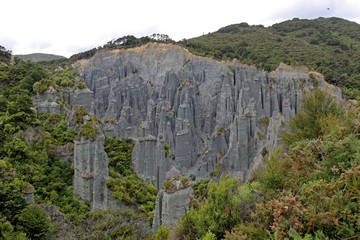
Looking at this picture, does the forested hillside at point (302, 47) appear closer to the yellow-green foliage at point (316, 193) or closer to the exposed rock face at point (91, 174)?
A: the exposed rock face at point (91, 174)

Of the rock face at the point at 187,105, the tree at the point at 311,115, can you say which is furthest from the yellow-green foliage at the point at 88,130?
the tree at the point at 311,115

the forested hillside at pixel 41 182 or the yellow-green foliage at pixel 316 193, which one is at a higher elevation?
the yellow-green foliage at pixel 316 193

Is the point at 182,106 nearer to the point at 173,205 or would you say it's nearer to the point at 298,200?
the point at 173,205

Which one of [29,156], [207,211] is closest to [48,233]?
[29,156]

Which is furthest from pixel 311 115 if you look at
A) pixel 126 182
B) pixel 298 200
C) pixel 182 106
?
pixel 182 106

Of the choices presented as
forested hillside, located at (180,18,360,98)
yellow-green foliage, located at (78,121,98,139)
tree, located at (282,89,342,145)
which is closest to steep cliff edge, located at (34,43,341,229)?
yellow-green foliage, located at (78,121,98,139)

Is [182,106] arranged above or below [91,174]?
above

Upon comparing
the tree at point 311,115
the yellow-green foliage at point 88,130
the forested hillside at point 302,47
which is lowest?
the yellow-green foliage at point 88,130

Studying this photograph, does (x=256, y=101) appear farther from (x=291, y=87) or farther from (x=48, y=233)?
(x=48, y=233)

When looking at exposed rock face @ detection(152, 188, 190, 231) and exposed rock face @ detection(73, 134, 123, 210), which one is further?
exposed rock face @ detection(73, 134, 123, 210)

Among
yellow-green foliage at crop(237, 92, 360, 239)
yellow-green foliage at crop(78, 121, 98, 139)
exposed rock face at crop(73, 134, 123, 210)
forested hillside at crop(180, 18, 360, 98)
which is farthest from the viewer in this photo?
forested hillside at crop(180, 18, 360, 98)

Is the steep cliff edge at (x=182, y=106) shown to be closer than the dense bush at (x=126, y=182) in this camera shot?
No

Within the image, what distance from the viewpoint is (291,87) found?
110 feet

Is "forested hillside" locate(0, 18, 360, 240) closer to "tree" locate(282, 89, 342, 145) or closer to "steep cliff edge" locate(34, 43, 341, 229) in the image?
"tree" locate(282, 89, 342, 145)
